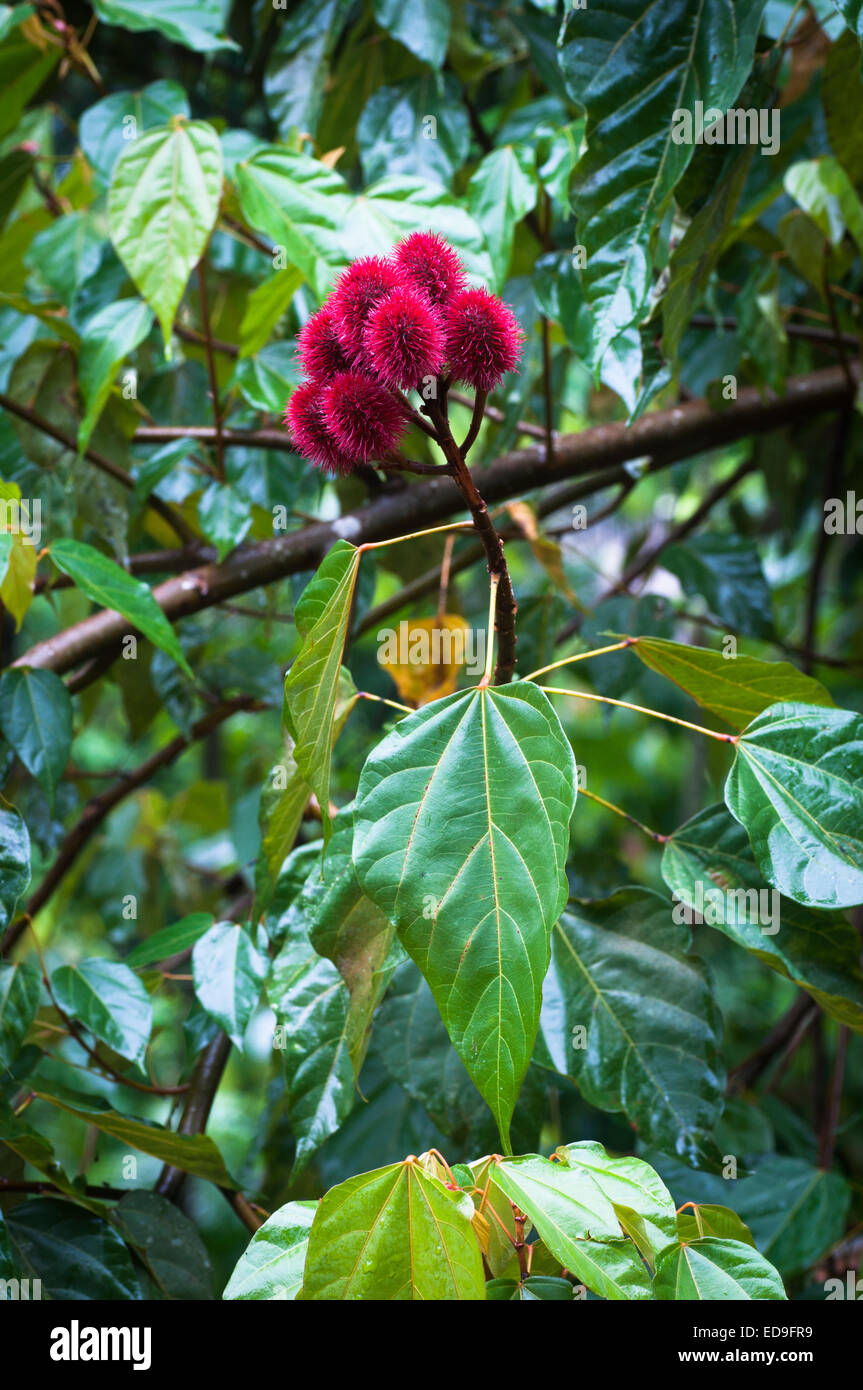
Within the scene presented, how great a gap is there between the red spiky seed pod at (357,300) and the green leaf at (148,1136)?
57cm

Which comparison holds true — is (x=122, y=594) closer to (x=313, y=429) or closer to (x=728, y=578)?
(x=313, y=429)

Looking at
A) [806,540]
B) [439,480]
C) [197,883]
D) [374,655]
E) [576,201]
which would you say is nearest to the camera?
[576,201]

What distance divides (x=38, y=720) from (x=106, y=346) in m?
0.38

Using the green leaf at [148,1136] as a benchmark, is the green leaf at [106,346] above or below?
above

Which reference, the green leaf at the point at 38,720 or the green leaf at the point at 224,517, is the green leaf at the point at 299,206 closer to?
the green leaf at the point at 224,517

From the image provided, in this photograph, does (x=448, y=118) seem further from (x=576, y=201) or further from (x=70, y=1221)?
(x=70, y=1221)

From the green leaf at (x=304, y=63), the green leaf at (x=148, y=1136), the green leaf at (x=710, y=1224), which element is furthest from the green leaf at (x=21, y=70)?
the green leaf at (x=710, y=1224)

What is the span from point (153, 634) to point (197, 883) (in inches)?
46.5

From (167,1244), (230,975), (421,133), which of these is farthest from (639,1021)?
→ (421,133)

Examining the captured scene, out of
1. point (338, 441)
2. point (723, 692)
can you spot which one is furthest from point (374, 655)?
point (338, 441)

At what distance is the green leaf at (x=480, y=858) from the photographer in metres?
0.55

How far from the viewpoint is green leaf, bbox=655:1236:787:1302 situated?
54 centimetres

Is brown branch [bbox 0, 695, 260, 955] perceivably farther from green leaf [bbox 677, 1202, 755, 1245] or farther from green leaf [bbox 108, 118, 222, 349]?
green leaf [bbox 677, 1202, 755, 1245]
